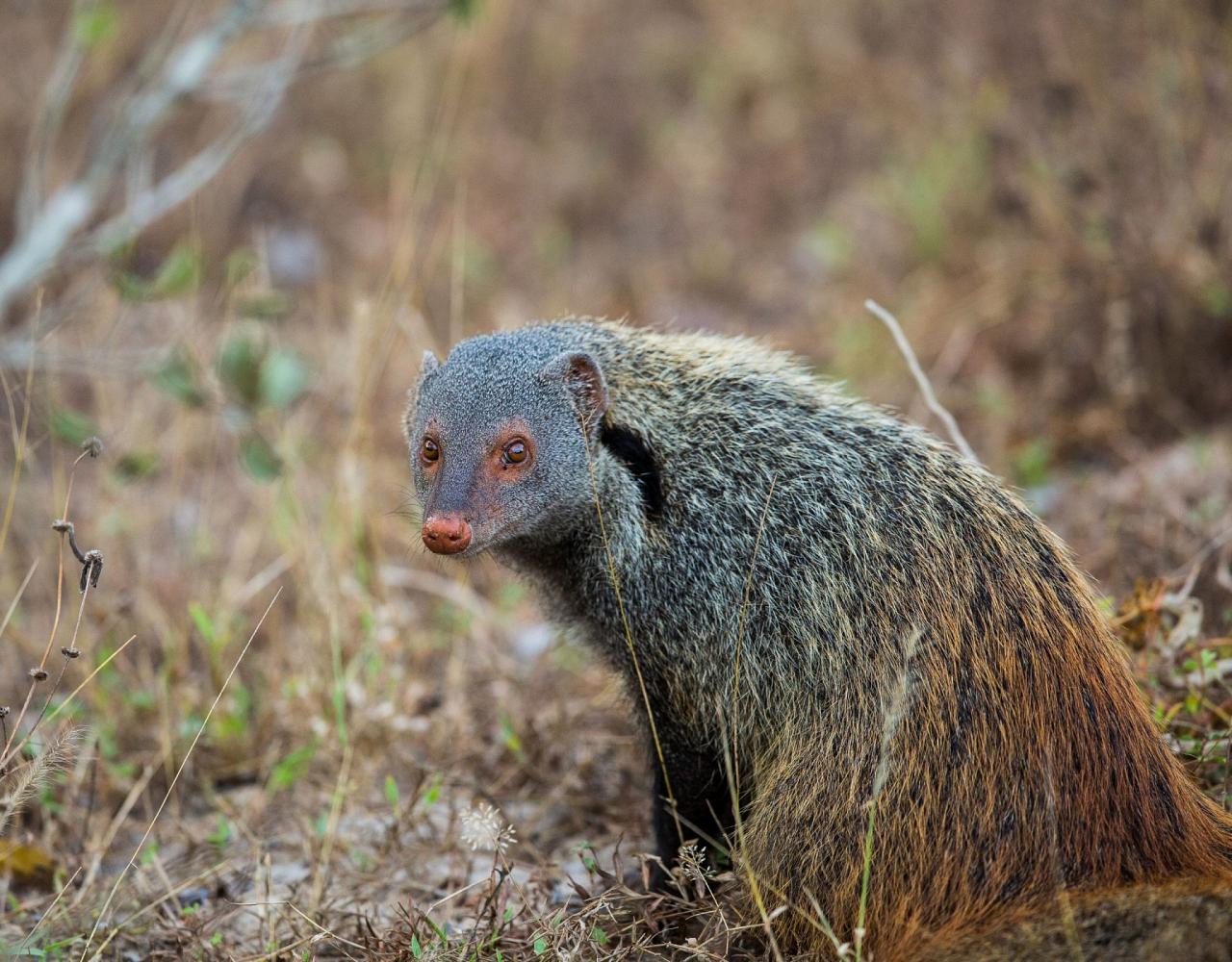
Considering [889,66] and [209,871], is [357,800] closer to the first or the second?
[209,871]

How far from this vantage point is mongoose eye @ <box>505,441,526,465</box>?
2869 millimetres

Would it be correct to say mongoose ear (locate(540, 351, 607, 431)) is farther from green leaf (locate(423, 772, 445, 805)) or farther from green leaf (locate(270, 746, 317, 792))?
green leaf (locate(270, 746, 317, 792))

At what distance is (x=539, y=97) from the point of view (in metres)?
8.98

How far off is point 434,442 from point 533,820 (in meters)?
1.16

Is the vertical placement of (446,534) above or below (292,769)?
above

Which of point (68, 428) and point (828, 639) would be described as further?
point (68, 428)

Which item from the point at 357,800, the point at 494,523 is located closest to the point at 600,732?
the point at 357,800

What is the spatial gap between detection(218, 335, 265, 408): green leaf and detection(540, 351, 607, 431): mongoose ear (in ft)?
4.81

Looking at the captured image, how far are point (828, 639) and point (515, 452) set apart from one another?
82 cm

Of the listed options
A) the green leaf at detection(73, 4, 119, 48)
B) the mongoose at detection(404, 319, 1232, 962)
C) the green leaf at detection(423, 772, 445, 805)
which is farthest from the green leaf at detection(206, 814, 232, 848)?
the green leaf at detection(73, 4, 119, 48)

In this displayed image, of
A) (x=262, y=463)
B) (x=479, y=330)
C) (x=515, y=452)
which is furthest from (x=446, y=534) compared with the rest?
(x=479, y=330)

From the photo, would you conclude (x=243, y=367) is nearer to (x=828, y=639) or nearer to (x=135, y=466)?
(x=135, y=466)

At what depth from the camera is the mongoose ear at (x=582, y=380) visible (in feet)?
9.48

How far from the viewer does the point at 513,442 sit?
287 cm
